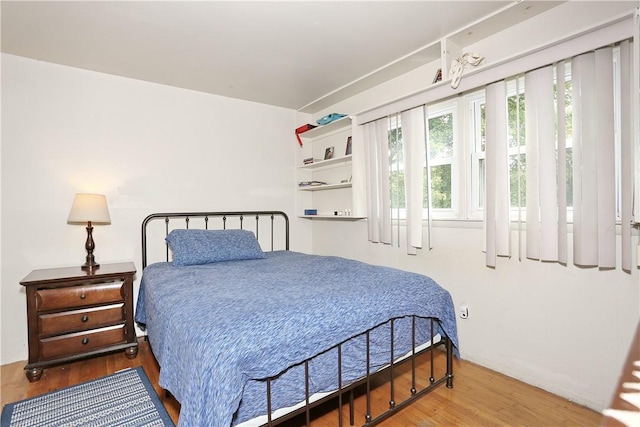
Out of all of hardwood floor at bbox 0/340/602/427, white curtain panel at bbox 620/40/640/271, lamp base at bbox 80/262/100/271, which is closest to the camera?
white curtain panel at bbox 620/40/640/271

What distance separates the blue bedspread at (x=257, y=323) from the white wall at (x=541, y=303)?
0.52 m

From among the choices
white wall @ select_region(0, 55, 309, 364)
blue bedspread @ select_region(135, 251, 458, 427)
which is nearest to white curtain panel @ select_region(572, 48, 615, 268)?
blue bedspread @ select_region(135, 251, 458, 427)

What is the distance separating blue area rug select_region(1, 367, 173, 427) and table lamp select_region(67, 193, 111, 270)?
918 millimetres

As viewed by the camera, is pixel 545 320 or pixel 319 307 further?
pixel 545 320

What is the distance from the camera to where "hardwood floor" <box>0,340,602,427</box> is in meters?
1.70

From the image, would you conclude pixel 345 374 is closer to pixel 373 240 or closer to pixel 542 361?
pixel 542 361

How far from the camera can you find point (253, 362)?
3.83ft

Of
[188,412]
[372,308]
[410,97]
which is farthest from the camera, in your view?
[410,97]

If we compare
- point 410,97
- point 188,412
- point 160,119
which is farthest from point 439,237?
point 160,119

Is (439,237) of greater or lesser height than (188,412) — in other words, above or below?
above

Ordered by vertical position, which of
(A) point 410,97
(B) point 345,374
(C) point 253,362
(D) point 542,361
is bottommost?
(D) point 542,361

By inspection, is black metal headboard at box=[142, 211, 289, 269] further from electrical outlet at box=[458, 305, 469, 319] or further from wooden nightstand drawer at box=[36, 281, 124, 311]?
electrical outlet at box=[458, 305, 469, 319]

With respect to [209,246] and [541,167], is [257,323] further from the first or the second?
[541,167]

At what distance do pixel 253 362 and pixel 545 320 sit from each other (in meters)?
1.82
